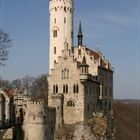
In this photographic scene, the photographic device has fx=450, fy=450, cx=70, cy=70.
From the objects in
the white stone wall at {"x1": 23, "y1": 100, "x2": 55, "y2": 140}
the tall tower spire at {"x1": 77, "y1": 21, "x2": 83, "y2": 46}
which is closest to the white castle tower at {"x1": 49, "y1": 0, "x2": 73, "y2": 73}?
the tall tower spire at {"x1": 77, "y1": 21, "x2": 83, "y2": 46}

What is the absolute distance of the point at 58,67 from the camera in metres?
70.8

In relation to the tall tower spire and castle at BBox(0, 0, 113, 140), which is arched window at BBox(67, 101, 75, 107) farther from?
the tall tower spire

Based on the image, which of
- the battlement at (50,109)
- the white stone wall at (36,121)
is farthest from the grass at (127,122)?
the white stone wall at (36,121)

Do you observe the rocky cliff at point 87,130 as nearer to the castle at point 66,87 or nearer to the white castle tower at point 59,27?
the castle at point 66,87

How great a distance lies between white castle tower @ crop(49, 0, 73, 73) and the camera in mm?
80312

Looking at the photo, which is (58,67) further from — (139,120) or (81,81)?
(139,120)

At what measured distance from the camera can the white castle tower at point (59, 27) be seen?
80.3 m

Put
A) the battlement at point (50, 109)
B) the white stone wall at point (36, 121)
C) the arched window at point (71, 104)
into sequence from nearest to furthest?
1. the white stone wall at point (36, 121)
2. the battlement at point (50, 109)
3. the arched window at point (71, 104)

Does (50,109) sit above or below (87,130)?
above

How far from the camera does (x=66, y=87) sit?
70.3 m

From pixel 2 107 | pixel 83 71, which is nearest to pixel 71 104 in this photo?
pixel 83 71

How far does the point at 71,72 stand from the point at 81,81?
2.25 metres

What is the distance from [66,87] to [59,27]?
14.6 meters

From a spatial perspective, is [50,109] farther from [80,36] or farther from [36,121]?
[80,36]
